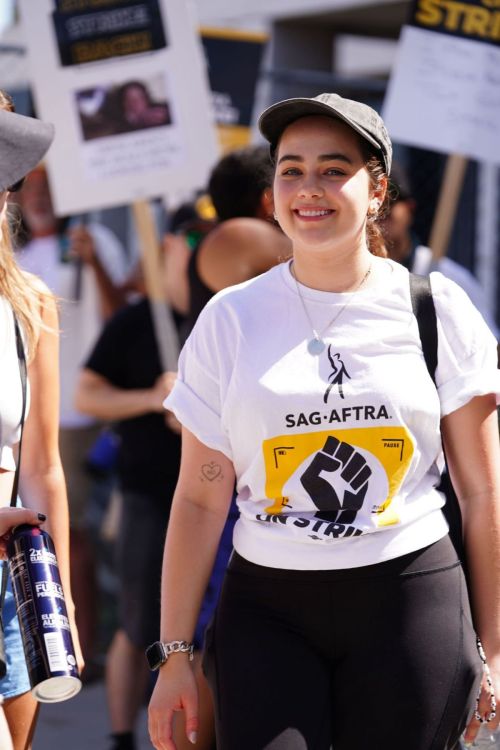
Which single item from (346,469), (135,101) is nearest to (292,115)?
(346,469)

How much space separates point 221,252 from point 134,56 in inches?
63.0

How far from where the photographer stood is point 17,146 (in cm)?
254

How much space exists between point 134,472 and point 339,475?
2.40 metres

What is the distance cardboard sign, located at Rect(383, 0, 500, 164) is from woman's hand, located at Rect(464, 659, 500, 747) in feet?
8.53

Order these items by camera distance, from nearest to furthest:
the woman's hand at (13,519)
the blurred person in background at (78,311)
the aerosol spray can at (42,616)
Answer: the aerosol spray can at (42,616), the woman's hand at (13,519), the blurred person in background at (78,311)

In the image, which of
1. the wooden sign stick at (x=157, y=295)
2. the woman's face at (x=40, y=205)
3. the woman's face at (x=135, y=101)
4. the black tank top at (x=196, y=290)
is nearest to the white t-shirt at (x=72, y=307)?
the woman's face at (x=40, y=205)

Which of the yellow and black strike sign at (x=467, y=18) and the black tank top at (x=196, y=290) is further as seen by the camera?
the yellow and black strike sign at (x=467, y=18)

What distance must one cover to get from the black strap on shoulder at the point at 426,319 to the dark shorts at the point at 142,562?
219 centimetres

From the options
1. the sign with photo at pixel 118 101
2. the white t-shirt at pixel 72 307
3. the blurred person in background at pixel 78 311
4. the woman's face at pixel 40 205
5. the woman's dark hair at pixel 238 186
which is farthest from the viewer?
the woman's face at pixel 40 205

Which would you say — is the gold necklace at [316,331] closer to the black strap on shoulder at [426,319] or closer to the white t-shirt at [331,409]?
the white t-shirt at [331,409]

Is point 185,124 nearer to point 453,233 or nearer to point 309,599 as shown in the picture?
point 309,599

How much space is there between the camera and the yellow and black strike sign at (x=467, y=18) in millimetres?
4652

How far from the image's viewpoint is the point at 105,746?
5.20 metres

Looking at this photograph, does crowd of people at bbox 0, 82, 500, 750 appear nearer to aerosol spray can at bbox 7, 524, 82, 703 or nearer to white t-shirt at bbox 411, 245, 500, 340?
aerosol spray can at bbox 7, 524, 82, 703
